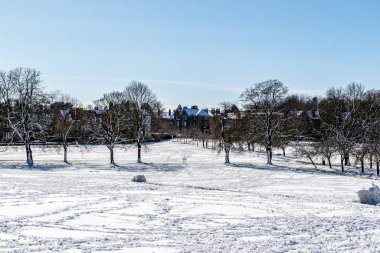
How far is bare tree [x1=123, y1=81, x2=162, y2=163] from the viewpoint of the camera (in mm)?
52062

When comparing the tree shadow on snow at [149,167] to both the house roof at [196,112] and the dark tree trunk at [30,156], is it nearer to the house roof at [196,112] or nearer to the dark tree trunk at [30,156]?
the dark tree trunk at [30,156]

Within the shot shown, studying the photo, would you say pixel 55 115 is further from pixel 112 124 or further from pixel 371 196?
pixel 371 196

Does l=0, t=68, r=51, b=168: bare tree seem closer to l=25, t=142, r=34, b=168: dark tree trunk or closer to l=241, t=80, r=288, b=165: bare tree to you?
l=25, t=142, r=34, b=168: dark tree trunk

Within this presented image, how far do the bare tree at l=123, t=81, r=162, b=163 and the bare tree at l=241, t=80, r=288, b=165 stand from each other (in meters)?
12.9

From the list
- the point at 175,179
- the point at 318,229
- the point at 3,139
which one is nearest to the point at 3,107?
the point at 3,139

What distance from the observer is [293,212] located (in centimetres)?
1817

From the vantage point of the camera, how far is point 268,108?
4934 cm

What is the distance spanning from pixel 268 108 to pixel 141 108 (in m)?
16.3

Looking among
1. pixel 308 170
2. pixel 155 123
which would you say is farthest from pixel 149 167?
pixel 308 170

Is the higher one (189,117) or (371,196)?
(189,117)

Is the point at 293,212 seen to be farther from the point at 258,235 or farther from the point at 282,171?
the point at 282,171

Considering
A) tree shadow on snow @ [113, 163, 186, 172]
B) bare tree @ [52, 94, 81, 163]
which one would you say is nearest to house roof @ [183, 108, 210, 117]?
bare tree @ [52, 94, 81, 163]

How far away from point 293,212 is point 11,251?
38.4 feet

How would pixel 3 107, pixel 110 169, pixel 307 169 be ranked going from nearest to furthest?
1. pixel 110 169
2. pixel 307 169
3. pixel 3 107
